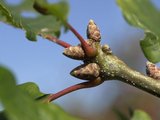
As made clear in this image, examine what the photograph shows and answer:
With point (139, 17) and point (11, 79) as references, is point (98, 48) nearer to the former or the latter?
point (139, 17)

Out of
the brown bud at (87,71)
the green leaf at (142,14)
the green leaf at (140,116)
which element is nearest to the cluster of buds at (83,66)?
the brown bud at (87,71)

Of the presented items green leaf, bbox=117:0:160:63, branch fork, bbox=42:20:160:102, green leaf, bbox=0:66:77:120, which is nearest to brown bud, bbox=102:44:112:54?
branch fork, bbox=42:20:160:102

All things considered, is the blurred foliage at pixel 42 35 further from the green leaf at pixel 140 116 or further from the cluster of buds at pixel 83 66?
the green leaf at pixel 140 116

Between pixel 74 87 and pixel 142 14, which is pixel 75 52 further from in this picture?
pixel 142 14

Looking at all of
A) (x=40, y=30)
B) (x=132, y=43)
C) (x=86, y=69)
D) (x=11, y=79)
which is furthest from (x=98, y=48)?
(x=132, y=43)

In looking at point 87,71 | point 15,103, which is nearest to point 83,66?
point 87,71

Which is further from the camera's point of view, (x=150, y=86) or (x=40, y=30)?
(x=40, y=30)
